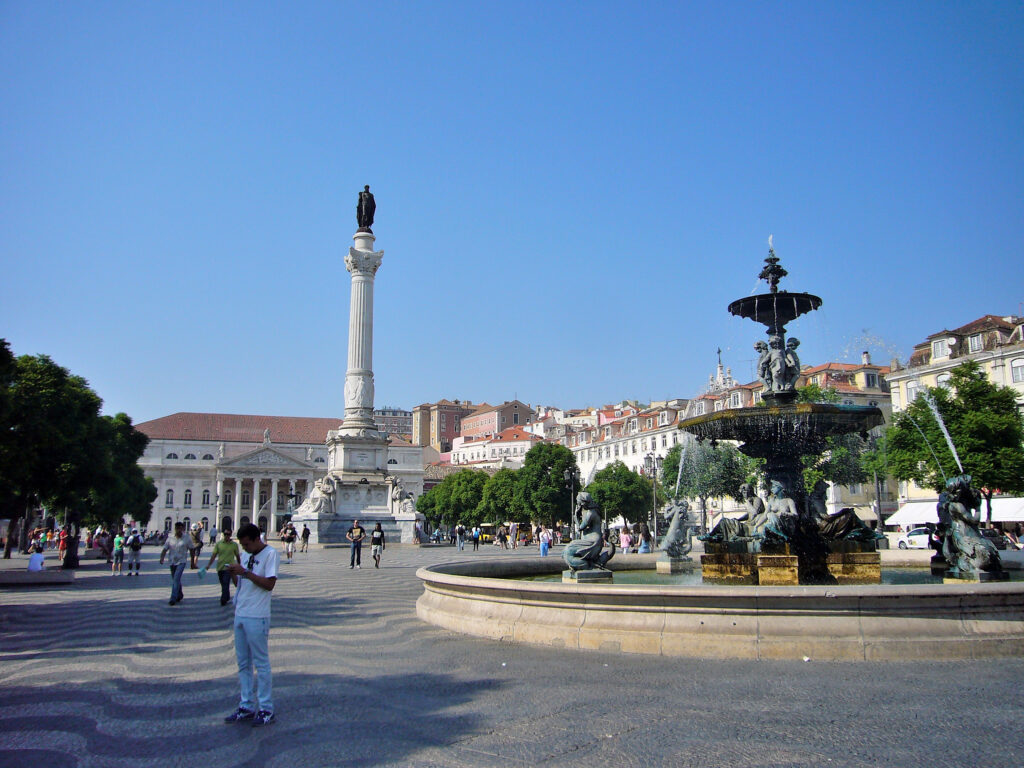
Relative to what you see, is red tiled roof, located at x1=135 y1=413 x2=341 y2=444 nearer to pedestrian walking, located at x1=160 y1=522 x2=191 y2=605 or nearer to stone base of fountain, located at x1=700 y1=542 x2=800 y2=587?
pedestrian walking, located at x1=160 y1=522 x2=191 y2=605

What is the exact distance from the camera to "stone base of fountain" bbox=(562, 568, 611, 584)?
10.4 metres

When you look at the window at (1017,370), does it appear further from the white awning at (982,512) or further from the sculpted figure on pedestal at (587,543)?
the sculpted figure on pedestal at (587,543)

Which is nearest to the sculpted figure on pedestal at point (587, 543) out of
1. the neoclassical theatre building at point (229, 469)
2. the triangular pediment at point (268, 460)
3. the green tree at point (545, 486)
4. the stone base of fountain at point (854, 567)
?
the stone base of fountain at point (854, 567)

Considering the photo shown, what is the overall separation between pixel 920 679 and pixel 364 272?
144ft

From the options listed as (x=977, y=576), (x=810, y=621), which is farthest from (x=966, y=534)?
(x=810, y=621)

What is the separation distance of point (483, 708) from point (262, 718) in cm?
179

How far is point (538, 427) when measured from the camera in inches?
5103

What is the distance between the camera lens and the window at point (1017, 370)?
41.9 m

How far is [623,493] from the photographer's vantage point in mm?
62500

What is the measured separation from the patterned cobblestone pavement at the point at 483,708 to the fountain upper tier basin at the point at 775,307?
7859 millimetres

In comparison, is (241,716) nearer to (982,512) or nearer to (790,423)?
(790,423)

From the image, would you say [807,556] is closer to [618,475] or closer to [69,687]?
[69,687]

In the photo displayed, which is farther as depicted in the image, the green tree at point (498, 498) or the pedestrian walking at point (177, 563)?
the green tree at point (498, 498)

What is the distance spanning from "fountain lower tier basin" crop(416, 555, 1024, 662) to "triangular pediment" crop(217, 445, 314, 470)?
105 m
